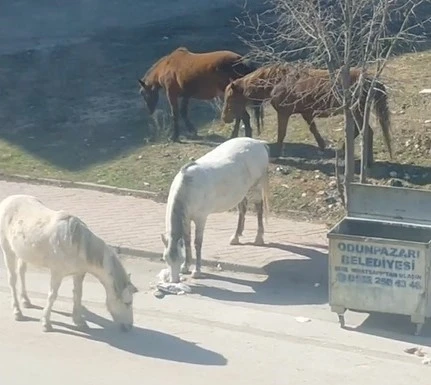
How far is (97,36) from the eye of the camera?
1054 inches

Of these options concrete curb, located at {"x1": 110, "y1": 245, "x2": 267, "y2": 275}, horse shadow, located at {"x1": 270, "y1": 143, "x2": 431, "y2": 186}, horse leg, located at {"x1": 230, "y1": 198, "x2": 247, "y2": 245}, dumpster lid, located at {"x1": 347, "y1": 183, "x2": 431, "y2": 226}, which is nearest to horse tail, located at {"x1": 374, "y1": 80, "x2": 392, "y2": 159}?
horse shadow, located at {"x1": 270, "y1": 143, "x2": 431, "y2": 186}

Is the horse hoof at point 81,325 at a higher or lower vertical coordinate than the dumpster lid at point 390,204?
lower

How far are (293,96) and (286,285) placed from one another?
4622 mm

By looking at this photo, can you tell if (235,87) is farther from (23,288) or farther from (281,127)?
(23,288)

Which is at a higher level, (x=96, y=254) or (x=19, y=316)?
(x=96, y=254)

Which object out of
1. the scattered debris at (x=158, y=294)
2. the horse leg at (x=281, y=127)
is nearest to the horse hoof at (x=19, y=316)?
the scattered debris at (x=158, y=294)

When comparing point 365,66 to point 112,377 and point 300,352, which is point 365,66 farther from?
point 112,377

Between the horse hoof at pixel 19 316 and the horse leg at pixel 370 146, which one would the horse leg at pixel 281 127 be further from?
the horse hoof at pixel 19 316

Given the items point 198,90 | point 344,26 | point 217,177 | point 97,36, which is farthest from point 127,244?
point 97,36

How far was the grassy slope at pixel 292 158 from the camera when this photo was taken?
53.8ft

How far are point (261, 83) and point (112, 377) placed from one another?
8.03m

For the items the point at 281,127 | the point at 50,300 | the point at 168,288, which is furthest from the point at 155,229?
the point at 50,300

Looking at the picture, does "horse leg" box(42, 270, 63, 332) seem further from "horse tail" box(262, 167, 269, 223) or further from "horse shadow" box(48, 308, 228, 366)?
"horse tail" box(262, 167, 269, 223)

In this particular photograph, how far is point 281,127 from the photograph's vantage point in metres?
17.8
